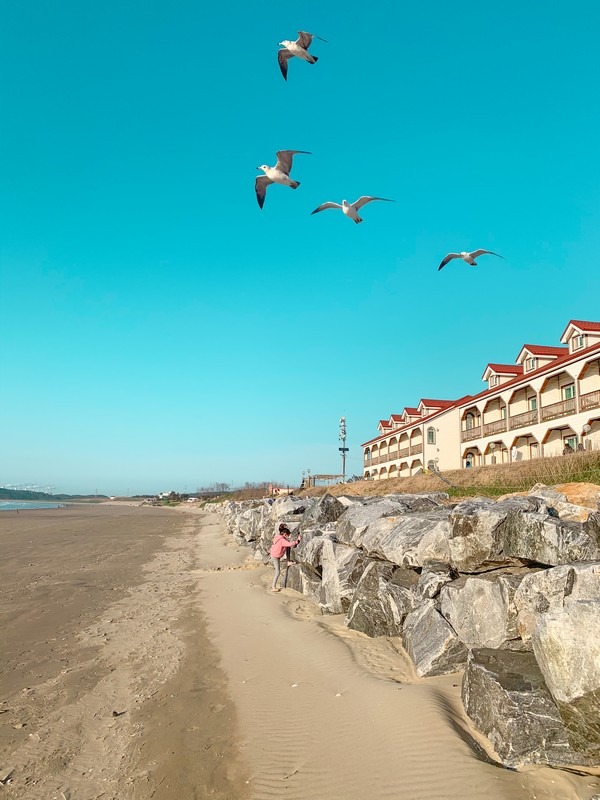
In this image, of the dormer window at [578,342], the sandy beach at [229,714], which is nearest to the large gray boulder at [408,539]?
the sandy beach at [229,714]

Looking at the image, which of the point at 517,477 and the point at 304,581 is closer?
the point at 304,581

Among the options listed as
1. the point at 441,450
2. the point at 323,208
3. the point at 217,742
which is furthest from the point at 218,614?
the point at 441,450

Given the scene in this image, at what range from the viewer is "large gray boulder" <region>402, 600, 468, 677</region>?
5.58m

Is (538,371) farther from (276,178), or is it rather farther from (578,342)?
(276,178)

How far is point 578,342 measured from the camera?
106 ft

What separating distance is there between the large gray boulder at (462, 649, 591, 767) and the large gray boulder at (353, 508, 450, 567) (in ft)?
7.59

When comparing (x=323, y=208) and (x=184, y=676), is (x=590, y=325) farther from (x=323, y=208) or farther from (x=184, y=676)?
(x=184, y=676)

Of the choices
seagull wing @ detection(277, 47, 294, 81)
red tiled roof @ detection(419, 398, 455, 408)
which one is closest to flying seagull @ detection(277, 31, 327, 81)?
seagull wing @ detection(277, 47, 294, 81)

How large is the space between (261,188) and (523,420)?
2906cm

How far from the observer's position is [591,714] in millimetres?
3645

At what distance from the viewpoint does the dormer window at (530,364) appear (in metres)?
36.2

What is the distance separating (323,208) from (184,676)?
9.87 meters

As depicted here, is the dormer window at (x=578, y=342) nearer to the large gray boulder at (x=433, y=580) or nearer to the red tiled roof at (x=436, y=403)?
the red tiled roof at (x=436, y=403)

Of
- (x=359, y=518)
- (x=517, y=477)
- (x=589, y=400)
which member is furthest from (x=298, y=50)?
(x=589, y=400)
